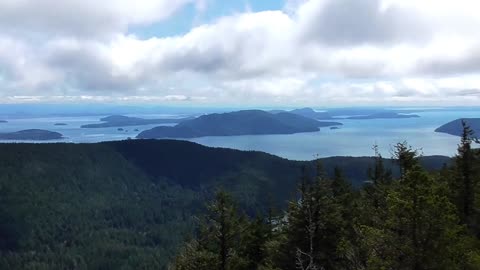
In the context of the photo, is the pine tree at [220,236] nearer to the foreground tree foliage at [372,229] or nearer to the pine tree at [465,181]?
the foreground tree foliage at [372,229]

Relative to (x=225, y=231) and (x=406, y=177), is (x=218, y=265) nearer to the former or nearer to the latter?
(x=225, y=231)

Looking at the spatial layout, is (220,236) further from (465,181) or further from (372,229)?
(465,181)

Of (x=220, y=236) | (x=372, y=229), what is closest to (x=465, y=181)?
(x=372, y=229)

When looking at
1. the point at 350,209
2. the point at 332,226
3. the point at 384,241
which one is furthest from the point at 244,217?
the point at 384,241

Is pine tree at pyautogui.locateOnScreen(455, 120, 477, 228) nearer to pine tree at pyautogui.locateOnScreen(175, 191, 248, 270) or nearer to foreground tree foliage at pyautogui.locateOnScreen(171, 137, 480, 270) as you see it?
foreground tree foliage at pyautogui.locateOnScreen(171, 137, 480, 270)

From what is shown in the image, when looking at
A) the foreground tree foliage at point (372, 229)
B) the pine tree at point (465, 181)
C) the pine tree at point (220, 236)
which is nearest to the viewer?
the foreground tree foliage at point (372, 229)

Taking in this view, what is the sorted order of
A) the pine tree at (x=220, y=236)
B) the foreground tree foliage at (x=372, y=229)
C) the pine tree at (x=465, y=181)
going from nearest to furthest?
the foreground tree foliage at (x=372, y=229) → the pine tree at (x=220, y=236) → the pine tree at (x=465, y=181)

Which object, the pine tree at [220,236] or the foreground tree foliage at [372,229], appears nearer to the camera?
the foreground tree foliage at [372,229]

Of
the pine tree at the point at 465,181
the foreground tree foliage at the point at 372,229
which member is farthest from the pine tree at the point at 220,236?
the pine tree at the point at 465,181
